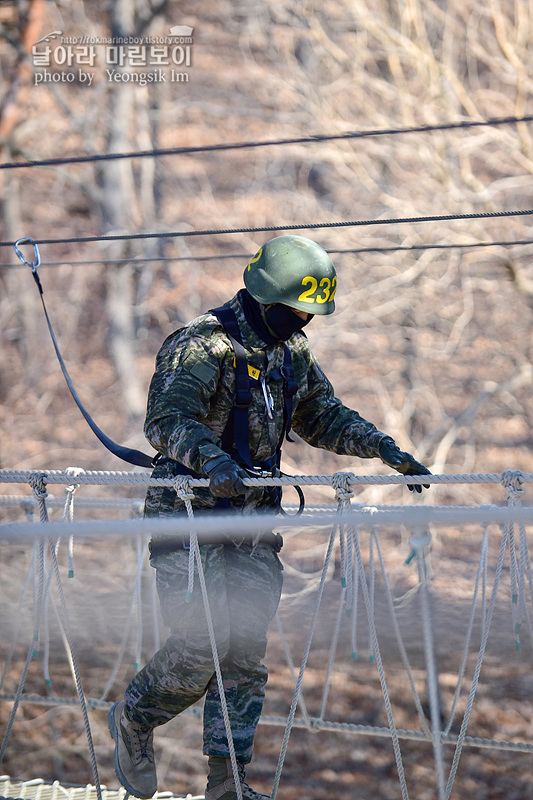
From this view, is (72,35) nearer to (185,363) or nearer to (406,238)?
(406,238)

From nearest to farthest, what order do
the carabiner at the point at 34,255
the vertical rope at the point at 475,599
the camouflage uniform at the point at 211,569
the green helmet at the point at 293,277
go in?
1. the camouflage uniform at the point at 211,569
2. the green helmet at the point at 293,277
3. the vertical rope at the point at 475,599
4. the carabiner at the point at 34,255

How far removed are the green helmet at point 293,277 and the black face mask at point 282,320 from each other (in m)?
0.03

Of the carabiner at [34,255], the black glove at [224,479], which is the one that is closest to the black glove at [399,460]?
the black glove at [224,479]

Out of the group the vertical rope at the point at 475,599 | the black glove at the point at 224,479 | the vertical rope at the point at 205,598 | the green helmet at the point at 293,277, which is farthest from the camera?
the vertical rope at the point at 475,599

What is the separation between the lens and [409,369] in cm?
862

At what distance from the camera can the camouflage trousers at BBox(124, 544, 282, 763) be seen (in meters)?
2.29

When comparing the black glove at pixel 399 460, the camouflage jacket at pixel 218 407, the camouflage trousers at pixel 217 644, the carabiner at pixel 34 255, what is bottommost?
the camouflage trousers at pixel 217 644

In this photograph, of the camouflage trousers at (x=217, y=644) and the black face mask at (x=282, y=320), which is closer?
the camouflage trousers at (x=217, y=644)

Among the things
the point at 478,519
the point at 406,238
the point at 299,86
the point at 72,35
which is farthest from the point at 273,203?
the point at 478,519

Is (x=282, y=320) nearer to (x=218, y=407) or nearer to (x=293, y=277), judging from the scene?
(x=293, y=277)

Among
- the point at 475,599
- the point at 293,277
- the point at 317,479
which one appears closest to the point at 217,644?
the point at 317,479

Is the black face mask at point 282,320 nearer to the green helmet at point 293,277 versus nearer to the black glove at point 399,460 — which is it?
the green helmet at point 293,277

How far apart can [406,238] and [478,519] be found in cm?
623

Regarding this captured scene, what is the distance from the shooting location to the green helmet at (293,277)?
2389 mm
